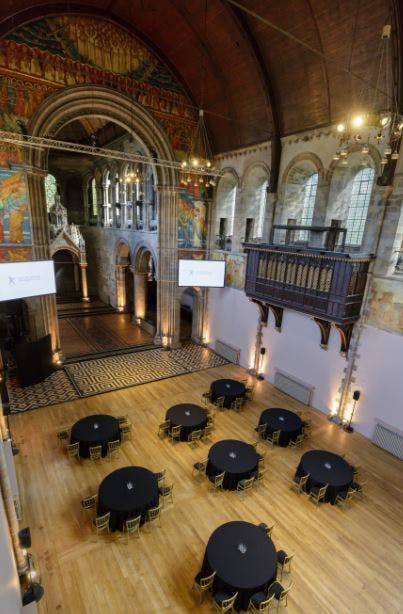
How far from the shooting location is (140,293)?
1897cm

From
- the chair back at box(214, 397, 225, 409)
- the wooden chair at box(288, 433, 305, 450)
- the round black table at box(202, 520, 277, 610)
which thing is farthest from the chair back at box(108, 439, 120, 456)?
the wooden chair at box(288, 433, 305, 450)

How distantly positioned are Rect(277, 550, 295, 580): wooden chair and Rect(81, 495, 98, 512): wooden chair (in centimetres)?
389

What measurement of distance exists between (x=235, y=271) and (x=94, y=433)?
8710 millimetres

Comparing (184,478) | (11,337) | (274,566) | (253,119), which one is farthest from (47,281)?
(274,566)

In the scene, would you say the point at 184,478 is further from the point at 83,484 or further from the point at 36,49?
the point at 36,49

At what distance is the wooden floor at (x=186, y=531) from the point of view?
555 centimetres

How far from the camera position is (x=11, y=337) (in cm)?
1493

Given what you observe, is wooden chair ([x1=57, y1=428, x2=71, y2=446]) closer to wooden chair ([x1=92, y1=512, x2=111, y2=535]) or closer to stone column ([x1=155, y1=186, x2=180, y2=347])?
wooden chair ([x1=92, y1=512, x2=111, y2=535])

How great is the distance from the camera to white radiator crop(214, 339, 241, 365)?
48.0ft

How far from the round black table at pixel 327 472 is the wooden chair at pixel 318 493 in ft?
0.28

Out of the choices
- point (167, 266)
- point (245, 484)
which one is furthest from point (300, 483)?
point (167, 266)

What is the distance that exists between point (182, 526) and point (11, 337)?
12.1 meters

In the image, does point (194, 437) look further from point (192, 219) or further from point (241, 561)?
point (192, 219)

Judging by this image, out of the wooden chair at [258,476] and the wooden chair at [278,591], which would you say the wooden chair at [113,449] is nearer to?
the wooden chair at [258,476]
